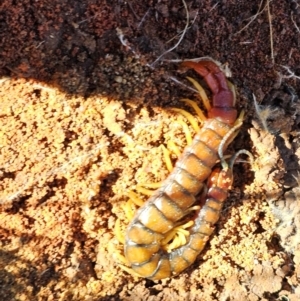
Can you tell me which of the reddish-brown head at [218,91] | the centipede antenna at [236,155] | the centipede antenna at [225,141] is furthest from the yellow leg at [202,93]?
the centipede antenna at [236,155]

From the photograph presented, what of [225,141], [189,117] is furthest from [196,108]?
[225,141]

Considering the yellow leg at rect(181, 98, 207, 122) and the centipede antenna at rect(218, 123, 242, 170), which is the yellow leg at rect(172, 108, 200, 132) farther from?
the centipede antenna at rect(218, 123, 242, 170)

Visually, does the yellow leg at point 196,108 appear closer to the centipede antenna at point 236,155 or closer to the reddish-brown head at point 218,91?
the reddish-brown head at point 218,91

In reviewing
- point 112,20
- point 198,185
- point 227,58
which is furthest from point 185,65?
point 198,185

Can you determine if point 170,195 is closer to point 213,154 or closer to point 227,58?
point 213,154

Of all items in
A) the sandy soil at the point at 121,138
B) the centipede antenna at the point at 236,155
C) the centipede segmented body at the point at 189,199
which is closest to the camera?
the sandy soil at the point at 121,138

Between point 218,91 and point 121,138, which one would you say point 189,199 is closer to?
point 121,138
